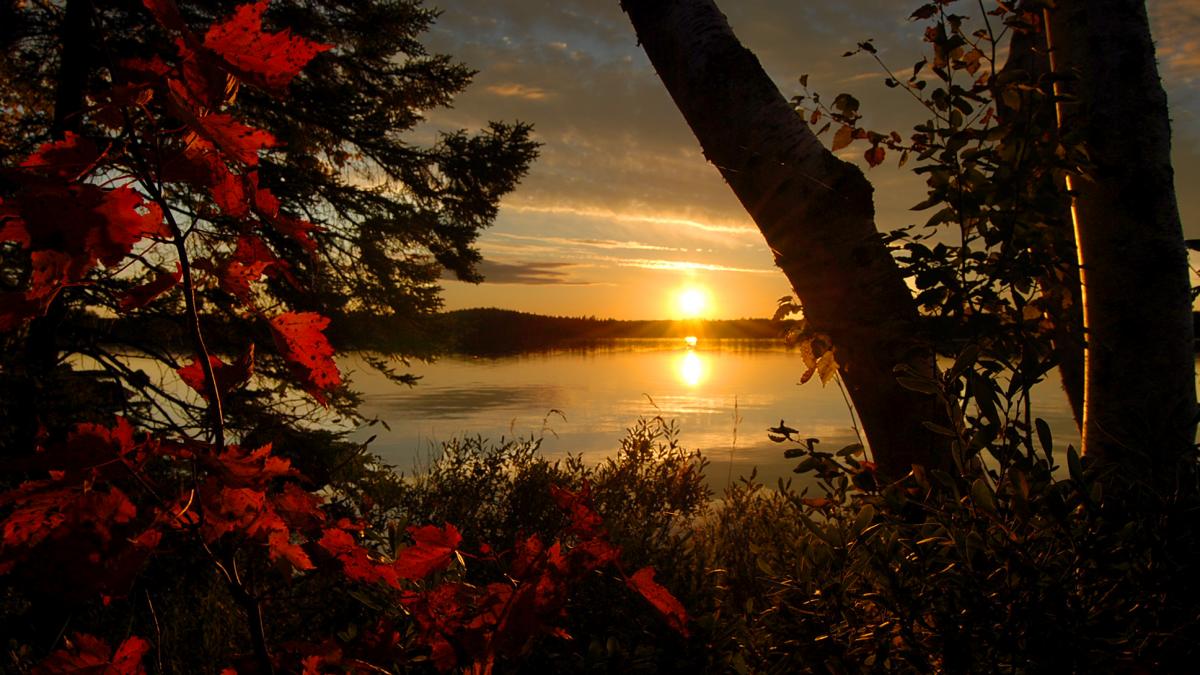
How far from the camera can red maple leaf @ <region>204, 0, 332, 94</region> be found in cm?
106

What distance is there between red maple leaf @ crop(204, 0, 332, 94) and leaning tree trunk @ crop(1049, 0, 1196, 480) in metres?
2.25

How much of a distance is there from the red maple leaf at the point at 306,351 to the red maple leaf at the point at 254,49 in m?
0.38

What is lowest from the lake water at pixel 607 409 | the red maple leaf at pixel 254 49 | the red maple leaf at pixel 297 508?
the lake water at pixel 607 409

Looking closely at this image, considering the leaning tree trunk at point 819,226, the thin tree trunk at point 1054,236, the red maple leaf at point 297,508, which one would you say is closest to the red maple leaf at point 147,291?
the red maple leaf at point 297,508

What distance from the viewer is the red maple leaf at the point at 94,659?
1.20 m

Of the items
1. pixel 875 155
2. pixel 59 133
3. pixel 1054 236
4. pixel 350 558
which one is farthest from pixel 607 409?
pixel 350 558

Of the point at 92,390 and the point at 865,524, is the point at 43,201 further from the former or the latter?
the point at 92,390

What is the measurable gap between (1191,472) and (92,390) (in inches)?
276

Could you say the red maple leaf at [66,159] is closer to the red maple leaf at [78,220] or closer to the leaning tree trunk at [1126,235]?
the red maple leaf at [78,220]

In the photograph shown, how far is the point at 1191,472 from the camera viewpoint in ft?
5.13

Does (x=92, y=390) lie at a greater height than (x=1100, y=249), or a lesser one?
lesser

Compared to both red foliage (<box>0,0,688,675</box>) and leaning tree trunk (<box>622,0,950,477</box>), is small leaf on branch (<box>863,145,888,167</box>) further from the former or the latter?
red foliage (<box>0,0,688,675</box>)

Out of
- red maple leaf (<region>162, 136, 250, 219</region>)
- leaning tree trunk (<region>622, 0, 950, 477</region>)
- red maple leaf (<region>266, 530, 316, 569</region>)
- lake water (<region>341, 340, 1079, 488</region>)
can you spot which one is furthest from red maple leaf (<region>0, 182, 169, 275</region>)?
lake water (<region>341, 340, 1079, 488</region>)

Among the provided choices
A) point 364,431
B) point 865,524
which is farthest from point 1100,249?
point 364,431
